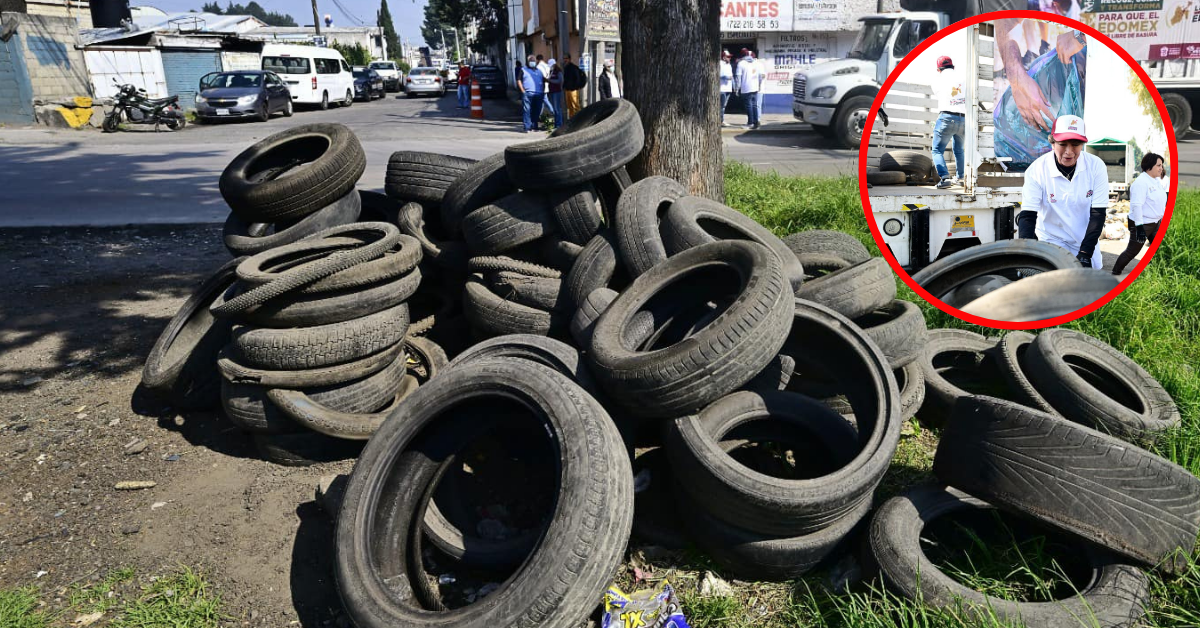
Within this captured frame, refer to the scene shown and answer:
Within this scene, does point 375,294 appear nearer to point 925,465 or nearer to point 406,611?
point 406,611

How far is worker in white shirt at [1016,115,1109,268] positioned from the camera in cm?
259

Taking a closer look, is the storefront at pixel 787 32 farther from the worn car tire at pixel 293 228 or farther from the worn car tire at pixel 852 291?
the worn car tire at pixel 852 291

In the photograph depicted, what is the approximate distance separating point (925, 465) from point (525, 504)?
2119mm

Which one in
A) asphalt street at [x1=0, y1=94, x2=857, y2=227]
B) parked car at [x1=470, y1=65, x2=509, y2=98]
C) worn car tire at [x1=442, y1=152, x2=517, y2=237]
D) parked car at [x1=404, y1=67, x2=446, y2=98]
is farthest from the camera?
parked car at [x1=404, y1=67, x2=446, y2=98]

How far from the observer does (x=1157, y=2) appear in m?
15.3

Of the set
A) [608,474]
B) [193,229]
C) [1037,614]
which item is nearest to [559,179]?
[608,474]

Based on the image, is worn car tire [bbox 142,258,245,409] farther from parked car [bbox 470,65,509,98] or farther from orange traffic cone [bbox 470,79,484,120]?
parked car [bbox 470,65,509,98]

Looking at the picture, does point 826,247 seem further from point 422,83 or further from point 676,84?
point 422,83

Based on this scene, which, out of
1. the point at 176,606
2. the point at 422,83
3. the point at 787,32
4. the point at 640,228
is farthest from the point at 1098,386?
the point at 422,83

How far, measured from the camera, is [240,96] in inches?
905

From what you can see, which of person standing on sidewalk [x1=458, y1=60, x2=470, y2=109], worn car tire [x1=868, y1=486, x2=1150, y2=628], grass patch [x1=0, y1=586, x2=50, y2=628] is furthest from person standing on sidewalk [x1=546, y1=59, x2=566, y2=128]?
worn car tire [x1=868, y1=486, x2=1150, y2=628]

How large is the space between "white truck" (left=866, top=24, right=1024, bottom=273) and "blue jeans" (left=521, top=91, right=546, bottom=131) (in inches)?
710

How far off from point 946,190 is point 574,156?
240cm

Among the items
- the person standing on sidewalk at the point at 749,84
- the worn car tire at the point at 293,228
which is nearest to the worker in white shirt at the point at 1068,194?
the worn car tire at the point at 293,228
